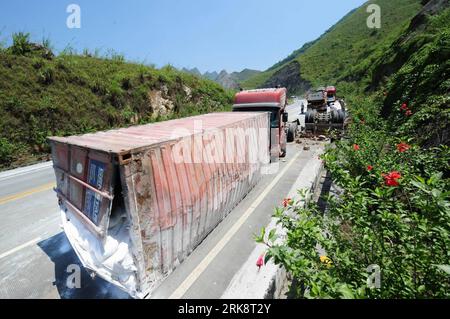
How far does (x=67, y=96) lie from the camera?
15.2 metres

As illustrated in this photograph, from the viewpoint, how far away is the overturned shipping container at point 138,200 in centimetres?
353

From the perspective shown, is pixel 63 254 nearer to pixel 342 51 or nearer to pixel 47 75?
pixel 47 75

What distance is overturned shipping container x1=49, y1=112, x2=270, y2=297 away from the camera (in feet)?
11.6

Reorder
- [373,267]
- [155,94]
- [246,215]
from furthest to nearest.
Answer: [155,94] < [246,215] < [373,267]

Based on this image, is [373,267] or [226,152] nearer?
[373,267]

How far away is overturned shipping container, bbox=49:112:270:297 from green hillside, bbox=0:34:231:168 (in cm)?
1045

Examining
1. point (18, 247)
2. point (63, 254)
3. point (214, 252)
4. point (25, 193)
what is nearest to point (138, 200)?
point (214, 252)

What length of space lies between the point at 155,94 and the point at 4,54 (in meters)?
9.48

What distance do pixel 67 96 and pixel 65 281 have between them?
14139 mm

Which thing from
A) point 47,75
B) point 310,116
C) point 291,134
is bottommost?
point 291,134

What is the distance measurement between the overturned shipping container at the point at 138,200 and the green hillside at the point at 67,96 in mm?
10453

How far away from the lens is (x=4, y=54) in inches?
556
